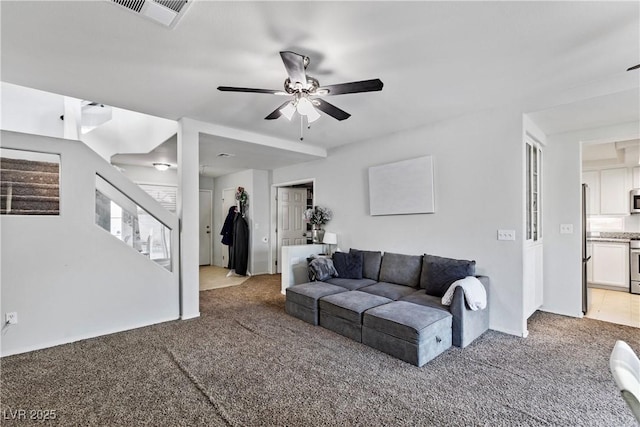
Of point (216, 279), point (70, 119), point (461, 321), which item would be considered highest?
point (70, 119)

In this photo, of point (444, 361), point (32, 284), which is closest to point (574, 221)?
point (444, 361)

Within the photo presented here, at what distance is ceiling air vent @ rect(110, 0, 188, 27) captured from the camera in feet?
5.89

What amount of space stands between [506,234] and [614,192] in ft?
12.5

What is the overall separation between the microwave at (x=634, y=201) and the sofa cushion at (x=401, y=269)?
426 centimetres

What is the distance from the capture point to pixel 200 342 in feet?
10.1

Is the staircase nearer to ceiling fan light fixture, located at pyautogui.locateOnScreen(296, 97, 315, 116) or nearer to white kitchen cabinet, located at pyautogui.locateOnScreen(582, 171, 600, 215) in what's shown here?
ceiling fan light fixture, located at pyautogui.locateOnScreen(296, 97, 315, 116)

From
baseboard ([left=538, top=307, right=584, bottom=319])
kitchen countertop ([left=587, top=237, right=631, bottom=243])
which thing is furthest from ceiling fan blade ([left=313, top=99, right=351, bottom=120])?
kitchen countertop ([left=587, top=237, right=631, bottom=243])

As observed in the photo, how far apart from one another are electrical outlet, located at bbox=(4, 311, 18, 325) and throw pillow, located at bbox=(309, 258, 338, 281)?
3.19 meters

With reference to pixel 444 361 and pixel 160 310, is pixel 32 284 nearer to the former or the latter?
pixel 160 310

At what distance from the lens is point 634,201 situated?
5.16m

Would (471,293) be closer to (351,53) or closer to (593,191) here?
(351,53)

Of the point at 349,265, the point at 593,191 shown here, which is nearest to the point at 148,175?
the point at 349,265

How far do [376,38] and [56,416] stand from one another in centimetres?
334

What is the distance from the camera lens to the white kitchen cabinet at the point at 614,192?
5.28 metres
